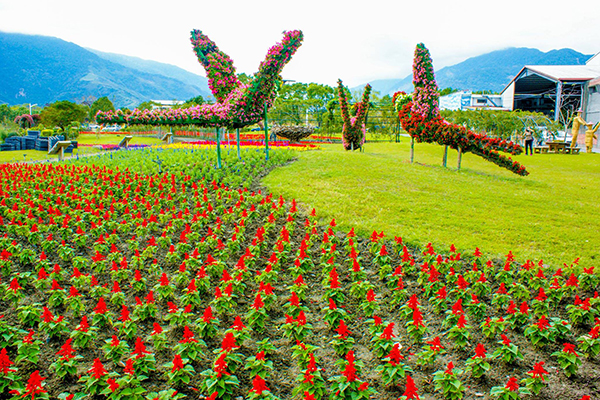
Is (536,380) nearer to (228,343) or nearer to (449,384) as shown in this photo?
(449,384)

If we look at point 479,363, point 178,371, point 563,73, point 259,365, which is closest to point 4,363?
point 178,371

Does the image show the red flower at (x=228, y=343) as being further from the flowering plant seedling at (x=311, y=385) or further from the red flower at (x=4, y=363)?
the red flower at (x=4, y=363)

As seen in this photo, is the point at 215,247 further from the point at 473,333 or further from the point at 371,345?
the point at 473,333

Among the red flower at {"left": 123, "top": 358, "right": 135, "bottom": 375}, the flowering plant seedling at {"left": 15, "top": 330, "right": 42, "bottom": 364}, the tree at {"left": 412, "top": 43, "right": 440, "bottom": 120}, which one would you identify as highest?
the tree at {"left": 412, "top": 43, "right": 440, "bottom": 120}

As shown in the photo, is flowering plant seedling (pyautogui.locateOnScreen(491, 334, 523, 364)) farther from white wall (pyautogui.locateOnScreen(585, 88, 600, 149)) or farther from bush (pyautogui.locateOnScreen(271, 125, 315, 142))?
white wall (pyautogui.locateOnScreen(585, 88, 600, 149))

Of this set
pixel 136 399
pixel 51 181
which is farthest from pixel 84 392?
pixel 51 181

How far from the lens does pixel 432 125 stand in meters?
14.1

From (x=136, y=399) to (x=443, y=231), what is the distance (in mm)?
6126

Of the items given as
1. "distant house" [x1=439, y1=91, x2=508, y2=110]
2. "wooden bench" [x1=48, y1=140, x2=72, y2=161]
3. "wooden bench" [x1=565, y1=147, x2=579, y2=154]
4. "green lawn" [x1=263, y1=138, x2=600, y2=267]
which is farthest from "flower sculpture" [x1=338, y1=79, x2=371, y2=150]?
"distant house" [x1=439, y1=91, x2=508, y2=110]

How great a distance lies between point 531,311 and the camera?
4.79 m

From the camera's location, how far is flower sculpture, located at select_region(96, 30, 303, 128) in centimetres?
1173

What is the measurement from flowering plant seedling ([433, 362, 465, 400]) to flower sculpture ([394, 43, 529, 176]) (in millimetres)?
11496

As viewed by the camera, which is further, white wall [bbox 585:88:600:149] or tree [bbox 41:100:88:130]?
tree [bbox 41:100:88:130]

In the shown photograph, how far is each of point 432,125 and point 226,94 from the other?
25.8 ft
